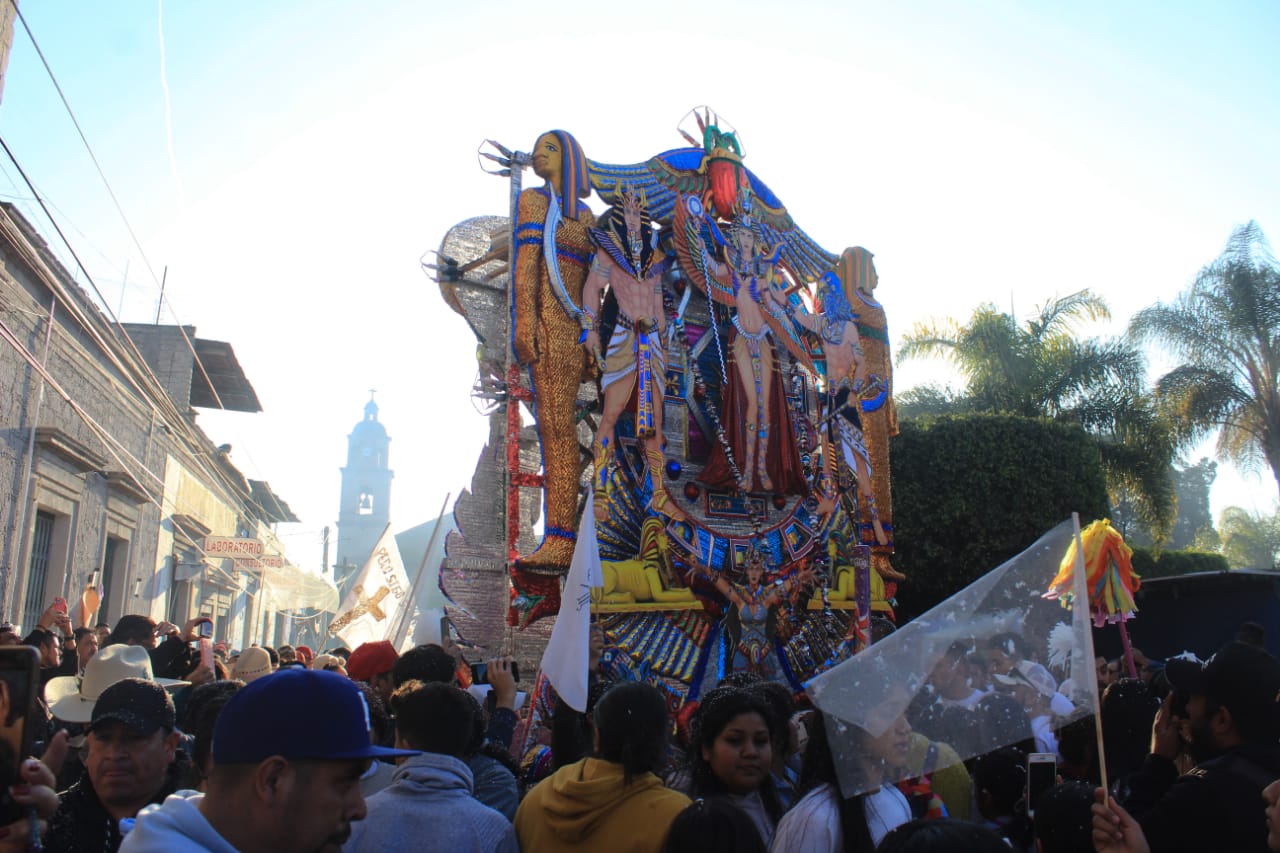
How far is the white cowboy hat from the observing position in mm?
4527

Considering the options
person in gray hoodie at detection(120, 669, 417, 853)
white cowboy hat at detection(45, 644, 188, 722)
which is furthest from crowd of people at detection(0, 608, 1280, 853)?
white cowboy hat at detection(45, 644, 188, 722)

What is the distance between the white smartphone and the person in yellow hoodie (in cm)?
134

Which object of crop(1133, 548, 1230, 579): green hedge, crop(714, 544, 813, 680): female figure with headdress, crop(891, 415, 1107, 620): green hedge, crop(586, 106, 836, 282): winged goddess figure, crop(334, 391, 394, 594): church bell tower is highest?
crop(334, 391, 394, 594): church bell tower

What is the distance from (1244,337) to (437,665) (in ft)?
79.0

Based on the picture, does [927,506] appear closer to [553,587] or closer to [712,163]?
[712,163]

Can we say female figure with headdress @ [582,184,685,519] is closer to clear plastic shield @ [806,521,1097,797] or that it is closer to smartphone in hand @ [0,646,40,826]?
clear plastic shield @ [806,521,1097,797]

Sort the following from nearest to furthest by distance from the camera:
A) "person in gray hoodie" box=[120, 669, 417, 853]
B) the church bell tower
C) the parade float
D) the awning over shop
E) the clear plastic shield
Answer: "person in gray hoodie" box=[120, 669, 417, 853], the clear plastic shield, the parade float, the awning over shop, the church bell tower

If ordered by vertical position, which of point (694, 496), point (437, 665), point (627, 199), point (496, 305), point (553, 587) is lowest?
point (437, 665)

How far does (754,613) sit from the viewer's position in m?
10.3

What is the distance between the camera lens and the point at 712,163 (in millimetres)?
12273

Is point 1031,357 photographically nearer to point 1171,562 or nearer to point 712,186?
point 1171,562

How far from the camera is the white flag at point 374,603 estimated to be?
11.9 m

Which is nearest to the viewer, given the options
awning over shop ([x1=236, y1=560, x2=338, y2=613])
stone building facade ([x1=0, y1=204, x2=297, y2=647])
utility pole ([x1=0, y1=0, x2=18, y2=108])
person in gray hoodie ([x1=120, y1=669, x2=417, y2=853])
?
person in gray hoodie ([x1=120, y1=669, x2=417, y2=853])

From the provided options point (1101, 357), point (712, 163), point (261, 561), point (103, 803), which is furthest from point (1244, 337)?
point (103, 803)
